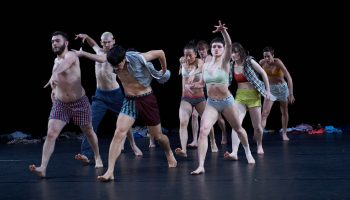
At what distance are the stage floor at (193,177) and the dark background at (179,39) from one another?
3.14 meters

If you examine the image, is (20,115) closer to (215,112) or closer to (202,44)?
(202,44)

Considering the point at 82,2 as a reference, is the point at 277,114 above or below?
below

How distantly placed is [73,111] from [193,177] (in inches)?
52.1

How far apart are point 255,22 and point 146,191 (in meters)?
6.43

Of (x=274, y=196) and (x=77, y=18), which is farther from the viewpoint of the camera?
(x=77, y=18)

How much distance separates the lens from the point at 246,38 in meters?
10.4

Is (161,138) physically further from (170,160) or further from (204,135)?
(204,135)

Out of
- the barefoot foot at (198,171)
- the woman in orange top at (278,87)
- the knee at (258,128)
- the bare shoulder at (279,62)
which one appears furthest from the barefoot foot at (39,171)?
the bare shoulder at (279,62)

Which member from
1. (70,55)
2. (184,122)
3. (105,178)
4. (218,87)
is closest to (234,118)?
(218,87)

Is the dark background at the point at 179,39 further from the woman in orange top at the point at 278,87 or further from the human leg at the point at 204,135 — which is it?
the human leg at the point at 204,135

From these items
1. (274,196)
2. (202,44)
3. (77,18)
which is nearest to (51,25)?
(77,18)

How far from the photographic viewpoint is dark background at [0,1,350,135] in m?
10.1

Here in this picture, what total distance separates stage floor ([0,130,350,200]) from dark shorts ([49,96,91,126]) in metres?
0.52

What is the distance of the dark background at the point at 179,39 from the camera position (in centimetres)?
1005
